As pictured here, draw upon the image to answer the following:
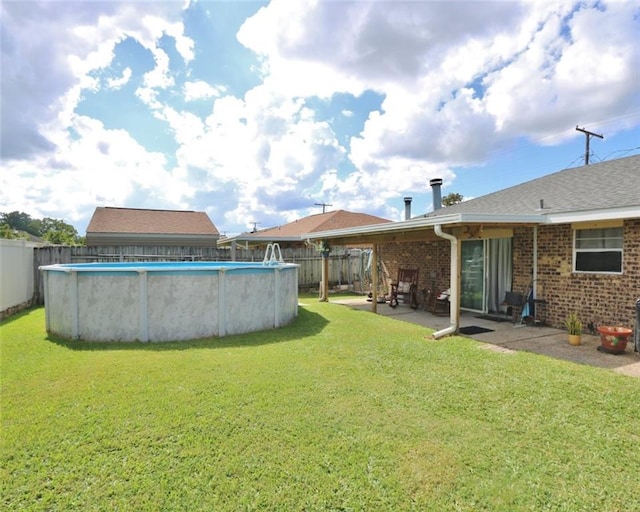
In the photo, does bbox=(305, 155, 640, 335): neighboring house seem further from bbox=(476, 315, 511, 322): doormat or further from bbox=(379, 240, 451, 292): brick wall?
bbox=(476, 315, 511, 322): doormat

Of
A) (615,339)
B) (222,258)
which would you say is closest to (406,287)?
(615,339)

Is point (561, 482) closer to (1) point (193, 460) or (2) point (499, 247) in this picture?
(1) point (193, 460)

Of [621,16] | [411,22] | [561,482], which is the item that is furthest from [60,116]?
[621,16]

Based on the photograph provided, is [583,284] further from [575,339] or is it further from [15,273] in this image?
[15,273]

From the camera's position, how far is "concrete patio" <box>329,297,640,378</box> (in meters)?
5.61

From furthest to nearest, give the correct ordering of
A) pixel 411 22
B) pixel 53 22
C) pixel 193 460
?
pixel 411 22, pixel 53 22, pixel 193 460

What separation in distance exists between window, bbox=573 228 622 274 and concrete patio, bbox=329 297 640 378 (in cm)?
138

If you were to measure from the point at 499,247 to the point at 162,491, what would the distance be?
9.21m

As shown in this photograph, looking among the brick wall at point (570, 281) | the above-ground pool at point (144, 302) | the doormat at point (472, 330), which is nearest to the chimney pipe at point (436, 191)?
the brick wall at point (570, 281)

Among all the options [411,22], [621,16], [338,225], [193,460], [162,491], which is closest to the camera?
[162,491]

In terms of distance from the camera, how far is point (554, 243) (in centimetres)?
799

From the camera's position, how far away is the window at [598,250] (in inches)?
276

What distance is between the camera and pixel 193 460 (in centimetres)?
289

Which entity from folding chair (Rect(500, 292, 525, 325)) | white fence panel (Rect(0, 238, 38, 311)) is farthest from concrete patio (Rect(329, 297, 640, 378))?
white fence panel (Rect(0, 238, 38, 311))
